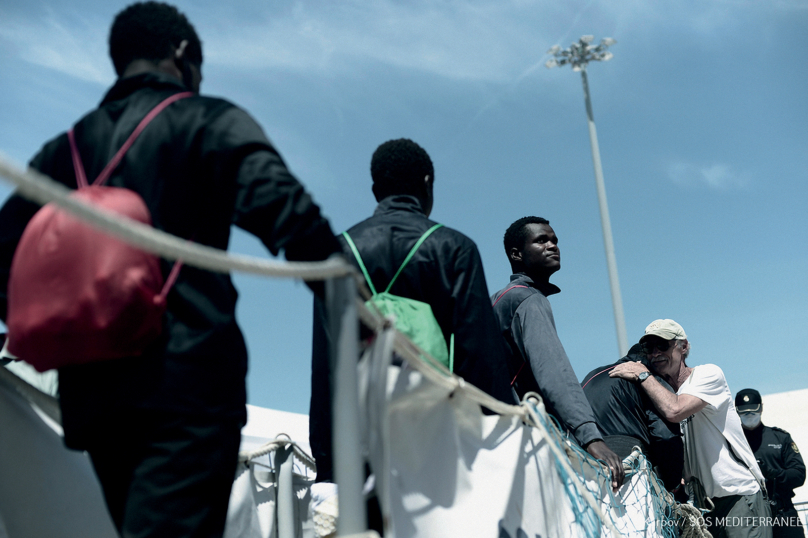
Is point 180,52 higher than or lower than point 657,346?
higher

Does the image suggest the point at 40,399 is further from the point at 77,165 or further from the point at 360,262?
the point at 360,262

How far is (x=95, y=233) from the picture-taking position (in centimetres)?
143

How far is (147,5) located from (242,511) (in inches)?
72.4

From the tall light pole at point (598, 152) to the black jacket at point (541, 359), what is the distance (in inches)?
386

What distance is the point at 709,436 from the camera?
4578mm

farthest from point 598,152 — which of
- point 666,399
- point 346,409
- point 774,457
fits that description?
point 346,409

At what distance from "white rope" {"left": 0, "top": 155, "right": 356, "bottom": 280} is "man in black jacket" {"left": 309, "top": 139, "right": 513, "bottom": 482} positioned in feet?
3.45

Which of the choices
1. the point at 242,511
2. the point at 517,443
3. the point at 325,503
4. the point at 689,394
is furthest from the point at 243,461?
the point at 689,394

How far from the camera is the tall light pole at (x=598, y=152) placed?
13.6 m

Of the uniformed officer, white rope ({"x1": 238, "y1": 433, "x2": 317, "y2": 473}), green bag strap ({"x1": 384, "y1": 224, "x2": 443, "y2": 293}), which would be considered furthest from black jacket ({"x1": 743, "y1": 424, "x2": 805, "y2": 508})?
green bag strap ({"x1": 384, "y1": 224, "x2": 443, "y2": 293})

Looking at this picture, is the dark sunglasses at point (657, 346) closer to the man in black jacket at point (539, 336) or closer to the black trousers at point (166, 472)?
the man in black jacket at point (539, 336)

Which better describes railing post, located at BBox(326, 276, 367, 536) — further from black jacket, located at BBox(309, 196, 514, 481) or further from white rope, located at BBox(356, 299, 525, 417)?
black jacket, located at BBox(309, 196, 514, 481)

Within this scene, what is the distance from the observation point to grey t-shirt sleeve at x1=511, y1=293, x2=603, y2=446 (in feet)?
9.80

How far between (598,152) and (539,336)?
1256cm
